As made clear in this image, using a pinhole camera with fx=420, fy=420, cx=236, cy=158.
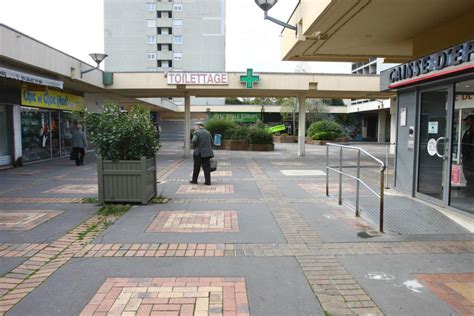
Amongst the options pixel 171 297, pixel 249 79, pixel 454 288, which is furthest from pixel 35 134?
pixel 454 288

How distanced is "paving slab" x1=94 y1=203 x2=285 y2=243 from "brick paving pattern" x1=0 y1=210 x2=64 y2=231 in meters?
1.24

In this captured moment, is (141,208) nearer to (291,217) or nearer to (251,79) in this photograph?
(291,217)

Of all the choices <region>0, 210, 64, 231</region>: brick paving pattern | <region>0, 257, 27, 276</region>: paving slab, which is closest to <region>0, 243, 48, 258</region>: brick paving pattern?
<region>0, 257, 27, 276</region>: paving slab

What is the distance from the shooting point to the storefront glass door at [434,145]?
24.3 ft

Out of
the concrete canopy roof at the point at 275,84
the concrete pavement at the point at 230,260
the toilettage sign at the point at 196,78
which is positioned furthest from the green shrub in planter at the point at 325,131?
the concrete pavement at the point at 230,260

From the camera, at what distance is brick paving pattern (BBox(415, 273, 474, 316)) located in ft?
11.9

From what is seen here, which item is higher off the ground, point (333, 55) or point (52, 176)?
point (333, 55)

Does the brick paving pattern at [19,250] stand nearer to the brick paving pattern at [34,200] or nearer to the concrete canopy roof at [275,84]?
the brick paving pattern at [34,200]

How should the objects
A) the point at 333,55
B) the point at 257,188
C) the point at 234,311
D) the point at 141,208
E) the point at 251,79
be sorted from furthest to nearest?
the point at 251,79 → the point at 333,55 → the point at 257,188 → the point at 141,208 → the point at 234,311

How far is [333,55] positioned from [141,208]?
755cm

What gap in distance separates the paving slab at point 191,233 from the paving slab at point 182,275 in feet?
2.60

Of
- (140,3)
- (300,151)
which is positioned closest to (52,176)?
(300,151)

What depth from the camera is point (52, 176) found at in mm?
12281

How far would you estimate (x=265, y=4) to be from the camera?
8.78 m
